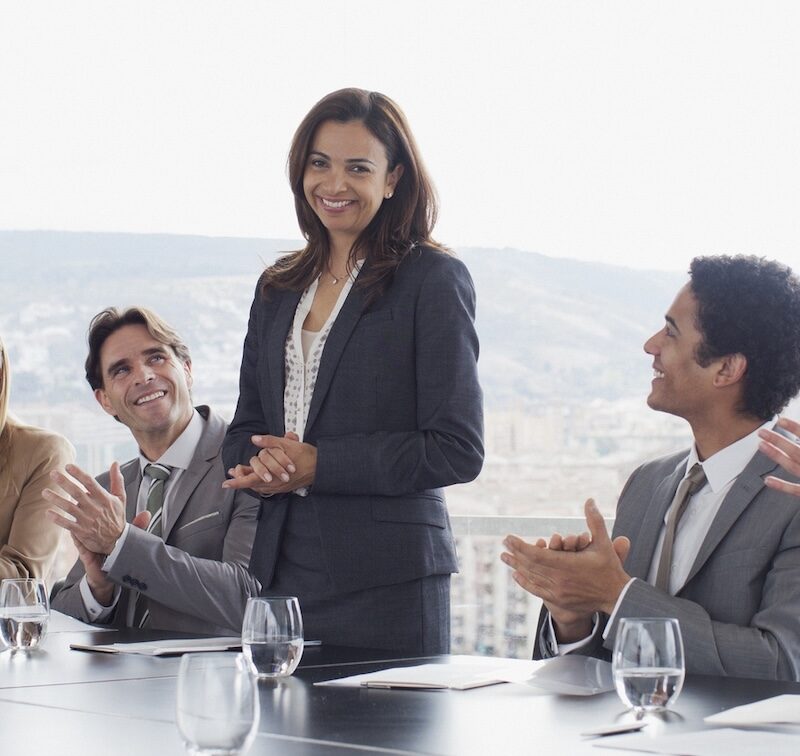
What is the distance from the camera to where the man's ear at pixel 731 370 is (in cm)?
205

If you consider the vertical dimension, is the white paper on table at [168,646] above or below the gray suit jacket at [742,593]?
below

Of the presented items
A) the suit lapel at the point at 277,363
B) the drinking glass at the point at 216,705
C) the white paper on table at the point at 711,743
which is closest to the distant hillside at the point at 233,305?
the suit lapel at the point at 277,363

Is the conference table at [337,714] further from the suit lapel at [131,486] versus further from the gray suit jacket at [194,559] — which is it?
the suit lapel at [131,486]

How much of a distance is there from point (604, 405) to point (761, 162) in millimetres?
1458

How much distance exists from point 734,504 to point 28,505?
1987 mm

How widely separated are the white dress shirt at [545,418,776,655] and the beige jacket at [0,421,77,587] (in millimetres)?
1750

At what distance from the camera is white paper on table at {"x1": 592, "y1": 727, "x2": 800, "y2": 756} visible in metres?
1.09

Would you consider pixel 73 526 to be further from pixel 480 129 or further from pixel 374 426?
pixel 480 129

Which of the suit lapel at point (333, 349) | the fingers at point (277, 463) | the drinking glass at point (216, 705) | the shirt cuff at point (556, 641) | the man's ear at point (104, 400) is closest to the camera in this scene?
the drinking glass at point (216, 705)

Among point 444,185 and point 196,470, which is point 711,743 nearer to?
point 196,470

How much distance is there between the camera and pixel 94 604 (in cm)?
260

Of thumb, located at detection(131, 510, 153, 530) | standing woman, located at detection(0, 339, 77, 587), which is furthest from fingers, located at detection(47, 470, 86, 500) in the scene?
standing woman, located at detection(0, 339, 77, 587)

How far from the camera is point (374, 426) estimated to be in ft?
7.27

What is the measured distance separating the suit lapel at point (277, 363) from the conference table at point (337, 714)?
66 cm
